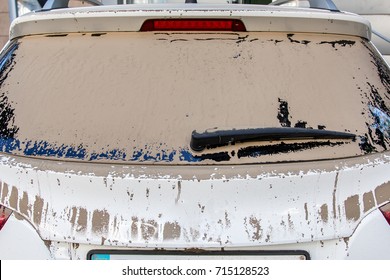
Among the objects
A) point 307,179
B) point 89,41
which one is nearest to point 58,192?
point 89,41

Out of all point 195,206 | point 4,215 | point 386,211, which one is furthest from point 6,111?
point 386,211

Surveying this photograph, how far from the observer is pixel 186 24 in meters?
1.67

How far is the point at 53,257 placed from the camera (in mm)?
1358

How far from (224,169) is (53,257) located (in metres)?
0.60

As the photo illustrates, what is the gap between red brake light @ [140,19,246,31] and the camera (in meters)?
1.67

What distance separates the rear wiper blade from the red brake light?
0.47 meters

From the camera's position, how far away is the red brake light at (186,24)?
1.67m

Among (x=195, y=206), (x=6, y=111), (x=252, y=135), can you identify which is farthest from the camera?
(x=6, y=111)

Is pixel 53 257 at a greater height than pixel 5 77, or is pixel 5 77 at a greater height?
pixel 5 77

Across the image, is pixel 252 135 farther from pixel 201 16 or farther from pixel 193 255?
pixel 201 16

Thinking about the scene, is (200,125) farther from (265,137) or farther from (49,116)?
(49,116)

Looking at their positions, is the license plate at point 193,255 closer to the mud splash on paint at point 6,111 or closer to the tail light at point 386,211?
the tail light at point 386,211

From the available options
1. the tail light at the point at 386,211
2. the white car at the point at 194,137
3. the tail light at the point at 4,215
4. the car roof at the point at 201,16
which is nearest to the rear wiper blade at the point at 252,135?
the white car at the point at 194,137

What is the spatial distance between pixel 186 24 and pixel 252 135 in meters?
0.54
